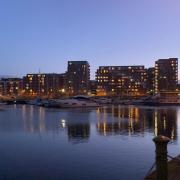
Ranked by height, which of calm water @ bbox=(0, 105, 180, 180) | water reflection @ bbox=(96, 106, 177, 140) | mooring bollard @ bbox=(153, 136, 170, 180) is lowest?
water reflection @ bbox=(96, 106, 177, 140)

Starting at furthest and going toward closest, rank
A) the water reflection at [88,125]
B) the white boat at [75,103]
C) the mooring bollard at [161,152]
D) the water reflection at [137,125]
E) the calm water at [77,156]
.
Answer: the white boat at [75,103] < the water reflection at [137,125] < the water reflection at [88,125] < the calm water at [77,156] < the mooring bollard at [161,152]

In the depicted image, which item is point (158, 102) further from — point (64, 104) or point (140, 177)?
point (140, 177)

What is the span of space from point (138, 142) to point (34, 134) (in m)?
14.3

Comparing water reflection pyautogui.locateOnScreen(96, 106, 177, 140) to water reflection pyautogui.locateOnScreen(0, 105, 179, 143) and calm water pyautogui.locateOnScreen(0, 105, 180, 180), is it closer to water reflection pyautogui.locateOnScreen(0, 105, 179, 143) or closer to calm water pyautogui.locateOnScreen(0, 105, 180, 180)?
water reflection pyautogui.locateOnScreen(0, 105, 179, 143)

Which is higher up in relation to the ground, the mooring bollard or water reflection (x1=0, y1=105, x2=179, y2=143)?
the mooring bollard

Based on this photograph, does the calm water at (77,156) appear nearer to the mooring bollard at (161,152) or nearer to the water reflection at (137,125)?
the water reflection at (137,125)

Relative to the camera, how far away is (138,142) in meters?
40.0

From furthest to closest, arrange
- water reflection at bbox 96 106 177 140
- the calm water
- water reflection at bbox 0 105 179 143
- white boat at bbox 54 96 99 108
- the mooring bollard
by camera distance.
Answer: white boat at bbox 54 96 99 108, water reflection at bbox 96 106 177 140, water reflection at bbox 0 105 179 143, the calm water, the mooring bollard

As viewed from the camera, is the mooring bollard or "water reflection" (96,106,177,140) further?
"water reflection" (96,106,177,140)

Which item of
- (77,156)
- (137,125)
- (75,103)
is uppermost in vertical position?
(75,103)

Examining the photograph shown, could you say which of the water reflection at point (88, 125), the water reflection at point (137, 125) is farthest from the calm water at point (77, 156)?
the water reflection at point (137, 125)

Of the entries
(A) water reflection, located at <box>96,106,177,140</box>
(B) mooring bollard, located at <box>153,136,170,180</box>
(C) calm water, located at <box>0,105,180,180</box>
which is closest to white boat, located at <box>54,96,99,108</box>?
(A) water reflection, located at <box>96,106,177,140</box>

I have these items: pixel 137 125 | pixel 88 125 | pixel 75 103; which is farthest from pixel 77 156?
pixel 75 103

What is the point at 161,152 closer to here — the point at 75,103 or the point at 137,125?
the point at 137,125
